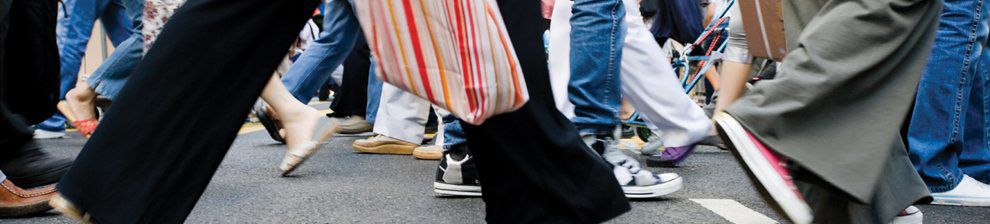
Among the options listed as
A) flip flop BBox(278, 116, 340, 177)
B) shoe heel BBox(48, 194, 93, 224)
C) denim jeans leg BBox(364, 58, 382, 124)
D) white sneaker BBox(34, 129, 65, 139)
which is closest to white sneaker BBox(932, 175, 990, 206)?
flip flop BBox(278, 116, 340, 177)

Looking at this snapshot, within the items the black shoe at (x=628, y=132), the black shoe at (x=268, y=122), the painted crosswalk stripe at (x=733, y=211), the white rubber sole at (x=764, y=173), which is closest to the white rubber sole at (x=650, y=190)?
the painted crosswalk stripe at (x=733, y=211)

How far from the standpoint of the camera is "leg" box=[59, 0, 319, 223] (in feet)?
5.53

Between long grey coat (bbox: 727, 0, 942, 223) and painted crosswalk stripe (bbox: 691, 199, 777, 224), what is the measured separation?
934 millimetres

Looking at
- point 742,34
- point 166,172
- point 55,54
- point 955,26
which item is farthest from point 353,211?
point 955,26

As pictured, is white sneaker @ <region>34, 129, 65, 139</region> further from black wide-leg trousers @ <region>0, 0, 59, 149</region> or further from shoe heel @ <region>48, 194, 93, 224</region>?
shoe heel @ <region>48, 194, 93, 224</region>

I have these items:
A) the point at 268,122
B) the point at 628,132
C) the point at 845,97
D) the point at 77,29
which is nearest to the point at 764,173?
the point at 845,97

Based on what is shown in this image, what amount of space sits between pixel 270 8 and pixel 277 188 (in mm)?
1717

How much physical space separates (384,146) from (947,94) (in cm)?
265

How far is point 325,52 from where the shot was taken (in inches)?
203

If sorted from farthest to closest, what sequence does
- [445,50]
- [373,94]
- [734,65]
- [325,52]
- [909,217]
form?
[373,94] → [325,52] → [734,65] → [909,217] → [445,50]

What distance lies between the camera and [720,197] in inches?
127

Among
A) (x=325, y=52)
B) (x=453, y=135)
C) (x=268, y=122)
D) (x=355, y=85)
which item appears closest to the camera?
(x=453, y=135)

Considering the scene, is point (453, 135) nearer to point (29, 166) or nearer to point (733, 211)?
point (733, 211)

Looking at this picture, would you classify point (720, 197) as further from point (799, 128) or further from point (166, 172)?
point (166, 172)
